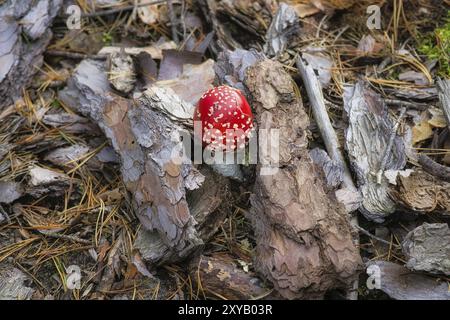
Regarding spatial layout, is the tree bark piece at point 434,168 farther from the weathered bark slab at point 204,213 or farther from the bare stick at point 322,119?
the weathered bark slab at point 204,213

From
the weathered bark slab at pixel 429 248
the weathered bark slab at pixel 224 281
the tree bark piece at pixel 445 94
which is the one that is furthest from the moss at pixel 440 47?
the weathered bark slab at pixel 224 281

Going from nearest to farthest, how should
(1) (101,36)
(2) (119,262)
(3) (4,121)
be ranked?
(2) (119,262) → (3) (4,121) → (1) (101,36)

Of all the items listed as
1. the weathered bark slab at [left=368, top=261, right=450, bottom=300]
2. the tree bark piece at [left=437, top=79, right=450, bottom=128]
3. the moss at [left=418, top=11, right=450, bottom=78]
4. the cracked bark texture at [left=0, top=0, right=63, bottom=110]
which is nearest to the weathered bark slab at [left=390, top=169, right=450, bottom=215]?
the weathered bark slab at [left=368, top=261, right=450, bottom=300]

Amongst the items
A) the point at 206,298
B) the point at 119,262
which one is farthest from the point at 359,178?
the point at 119,262

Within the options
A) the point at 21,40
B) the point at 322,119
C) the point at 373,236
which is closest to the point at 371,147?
the point at 322,119

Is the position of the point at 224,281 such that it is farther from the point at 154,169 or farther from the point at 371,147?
the point at 371,147
